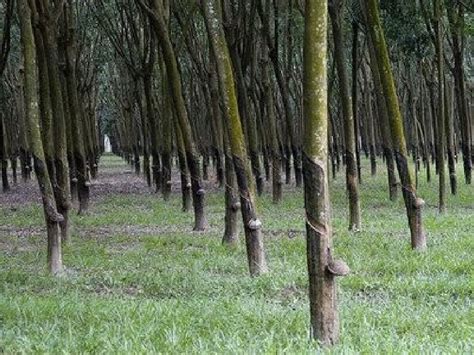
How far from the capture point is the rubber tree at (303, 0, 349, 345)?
214 inches

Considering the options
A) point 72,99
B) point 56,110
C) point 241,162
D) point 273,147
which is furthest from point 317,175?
point 273,147

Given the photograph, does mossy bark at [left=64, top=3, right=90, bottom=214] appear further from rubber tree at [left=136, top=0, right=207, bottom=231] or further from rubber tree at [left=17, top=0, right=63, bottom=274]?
rubber tree at [left=17, top=0, right=63, bottom=274]

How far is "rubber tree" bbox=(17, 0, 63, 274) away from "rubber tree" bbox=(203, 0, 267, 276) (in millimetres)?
2221

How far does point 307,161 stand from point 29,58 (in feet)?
17.1

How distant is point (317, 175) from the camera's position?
557 cm

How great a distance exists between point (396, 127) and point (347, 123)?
1.99 metres

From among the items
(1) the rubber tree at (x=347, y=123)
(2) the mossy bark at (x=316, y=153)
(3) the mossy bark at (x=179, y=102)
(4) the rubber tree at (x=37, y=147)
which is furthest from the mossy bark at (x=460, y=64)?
(2) the mossy bark at (x=316, y=153)

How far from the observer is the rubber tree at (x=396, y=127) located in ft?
33.9

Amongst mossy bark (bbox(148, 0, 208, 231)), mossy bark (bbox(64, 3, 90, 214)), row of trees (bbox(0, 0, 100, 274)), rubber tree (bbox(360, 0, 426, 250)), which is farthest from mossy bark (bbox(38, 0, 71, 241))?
rubber tree (bbox(360, 0, 426, 250))

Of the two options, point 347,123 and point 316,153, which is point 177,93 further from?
point 316,153

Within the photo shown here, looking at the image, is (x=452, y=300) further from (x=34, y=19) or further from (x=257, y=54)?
(x=257, y=54)

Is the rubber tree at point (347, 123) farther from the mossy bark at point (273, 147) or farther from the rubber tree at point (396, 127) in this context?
the mossy bark at point (273, 147)

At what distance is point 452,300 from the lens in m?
7.19

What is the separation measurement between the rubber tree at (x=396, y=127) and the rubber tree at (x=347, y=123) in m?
1.71
